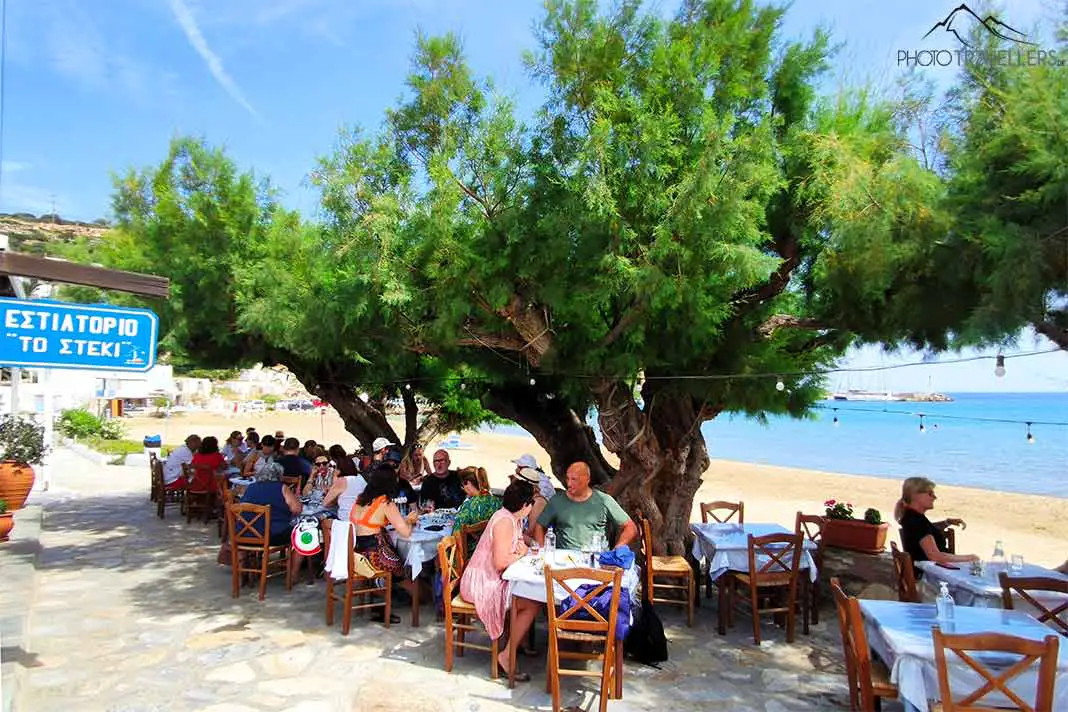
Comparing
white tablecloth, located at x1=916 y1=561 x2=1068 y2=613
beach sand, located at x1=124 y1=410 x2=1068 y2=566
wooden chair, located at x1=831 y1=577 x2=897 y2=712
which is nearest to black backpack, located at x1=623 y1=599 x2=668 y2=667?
wooden chair, located at x1=831 y1=577 x2=897 y2=712

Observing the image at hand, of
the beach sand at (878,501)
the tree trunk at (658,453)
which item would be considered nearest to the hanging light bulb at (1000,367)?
the tree trunk at (658,453)

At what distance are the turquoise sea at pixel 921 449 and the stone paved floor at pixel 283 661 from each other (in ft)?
36.4

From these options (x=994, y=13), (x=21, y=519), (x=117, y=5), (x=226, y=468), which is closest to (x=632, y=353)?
(x=994, y=13)

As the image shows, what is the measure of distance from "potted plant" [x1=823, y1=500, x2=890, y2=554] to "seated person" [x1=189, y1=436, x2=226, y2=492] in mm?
8368

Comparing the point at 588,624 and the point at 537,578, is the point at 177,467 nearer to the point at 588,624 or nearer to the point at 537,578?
the point at 537,578

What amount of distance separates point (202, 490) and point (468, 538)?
5852mm

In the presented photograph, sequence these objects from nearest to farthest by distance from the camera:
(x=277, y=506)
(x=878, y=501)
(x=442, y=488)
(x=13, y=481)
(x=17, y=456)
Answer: (x=277, y=506), (x=442, y=488), (x=13, y=481), (x=17, y=456), (x=878, y=501)

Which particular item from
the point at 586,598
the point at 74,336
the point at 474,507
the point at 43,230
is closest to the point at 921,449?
the point at 474,507

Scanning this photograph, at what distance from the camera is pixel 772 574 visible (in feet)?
18.6

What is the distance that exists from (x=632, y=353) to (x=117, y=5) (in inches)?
209

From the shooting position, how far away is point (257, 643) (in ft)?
17.1

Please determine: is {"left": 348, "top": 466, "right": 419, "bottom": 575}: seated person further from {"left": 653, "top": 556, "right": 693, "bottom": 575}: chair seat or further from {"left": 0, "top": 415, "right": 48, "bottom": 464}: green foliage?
{"left": 0, "top": 415, "right": 48, "bottom": 464}: green foliage

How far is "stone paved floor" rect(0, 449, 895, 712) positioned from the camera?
4281 millimetres

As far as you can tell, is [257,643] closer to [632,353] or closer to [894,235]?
[632,353]
